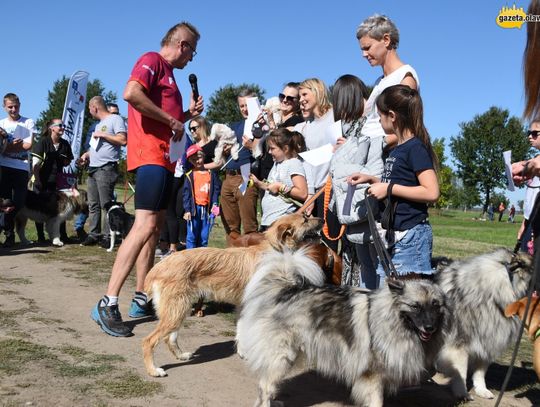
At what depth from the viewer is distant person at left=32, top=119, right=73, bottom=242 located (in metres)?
11.3

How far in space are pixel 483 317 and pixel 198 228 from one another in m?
5.48

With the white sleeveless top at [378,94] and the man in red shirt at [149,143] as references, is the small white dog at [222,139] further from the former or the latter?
the white sleeveless top at [378,94]

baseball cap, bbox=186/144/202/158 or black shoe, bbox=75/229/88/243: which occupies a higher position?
baseball cap, bbox=186/144/202/158

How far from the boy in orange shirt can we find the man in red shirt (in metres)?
3.30

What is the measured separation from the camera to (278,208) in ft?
19.6

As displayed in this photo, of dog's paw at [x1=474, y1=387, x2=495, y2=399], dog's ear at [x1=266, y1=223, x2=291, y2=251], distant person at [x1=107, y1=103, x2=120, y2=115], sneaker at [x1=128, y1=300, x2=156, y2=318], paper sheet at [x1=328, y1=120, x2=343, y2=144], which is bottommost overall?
dog's paw at [x1=474, y1=387, x2=495, y2=399]

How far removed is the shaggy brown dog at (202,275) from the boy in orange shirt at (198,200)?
144 inches

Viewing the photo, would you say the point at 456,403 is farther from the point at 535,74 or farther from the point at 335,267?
the point at 535,74

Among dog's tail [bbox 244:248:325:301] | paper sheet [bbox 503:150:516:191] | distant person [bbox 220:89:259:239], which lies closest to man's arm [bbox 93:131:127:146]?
distant person [bbox 220:89:259:239]

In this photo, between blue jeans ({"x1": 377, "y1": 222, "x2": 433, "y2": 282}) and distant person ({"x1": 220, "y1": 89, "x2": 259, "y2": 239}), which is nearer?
blue jeans ({"x1": 377, "y1": 222, "x2": 433, "y2": 282})

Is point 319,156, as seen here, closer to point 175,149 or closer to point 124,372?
point 175,149

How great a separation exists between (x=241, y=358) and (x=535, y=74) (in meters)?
3.18

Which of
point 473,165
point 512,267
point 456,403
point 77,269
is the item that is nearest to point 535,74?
point 512,267
